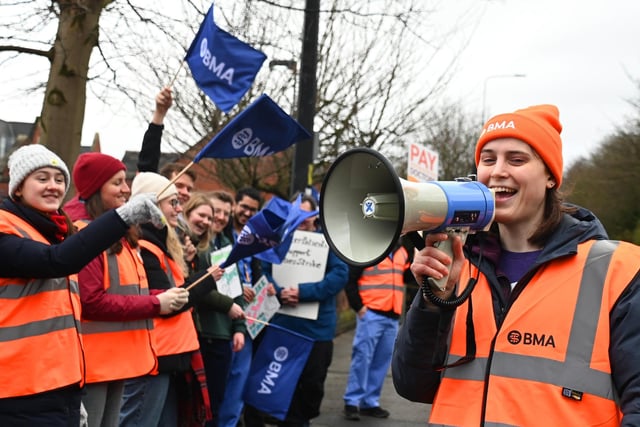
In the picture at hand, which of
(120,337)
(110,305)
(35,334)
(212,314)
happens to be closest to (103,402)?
(120,337)

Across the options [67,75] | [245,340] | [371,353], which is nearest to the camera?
[245,340]

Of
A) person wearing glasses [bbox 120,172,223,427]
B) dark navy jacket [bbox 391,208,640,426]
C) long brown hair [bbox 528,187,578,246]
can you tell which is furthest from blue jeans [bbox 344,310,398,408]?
long brown hair [bbox 528,187,578,246]

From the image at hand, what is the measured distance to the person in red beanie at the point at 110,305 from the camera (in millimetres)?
3693

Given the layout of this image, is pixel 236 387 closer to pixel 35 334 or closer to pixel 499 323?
pixel 35 334

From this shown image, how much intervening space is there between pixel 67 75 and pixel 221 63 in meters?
1.80

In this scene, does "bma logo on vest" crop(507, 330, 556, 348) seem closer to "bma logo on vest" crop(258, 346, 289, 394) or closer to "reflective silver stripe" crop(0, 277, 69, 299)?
"reflective silver stripe" crop(0, 277, 69, 299)

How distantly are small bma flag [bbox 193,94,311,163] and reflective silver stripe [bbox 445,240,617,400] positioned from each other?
9.79ft

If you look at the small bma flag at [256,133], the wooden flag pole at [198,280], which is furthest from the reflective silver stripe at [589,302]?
the small bma flag at [256,133]

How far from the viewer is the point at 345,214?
211cm

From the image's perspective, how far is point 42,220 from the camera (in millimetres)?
3297

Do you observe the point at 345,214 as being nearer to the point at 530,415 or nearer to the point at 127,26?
the point at 530,415

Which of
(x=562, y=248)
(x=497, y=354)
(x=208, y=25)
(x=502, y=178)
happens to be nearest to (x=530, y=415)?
(x=497, y=354)

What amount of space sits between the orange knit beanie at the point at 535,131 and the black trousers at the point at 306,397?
3993mm

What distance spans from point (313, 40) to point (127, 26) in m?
2.05
